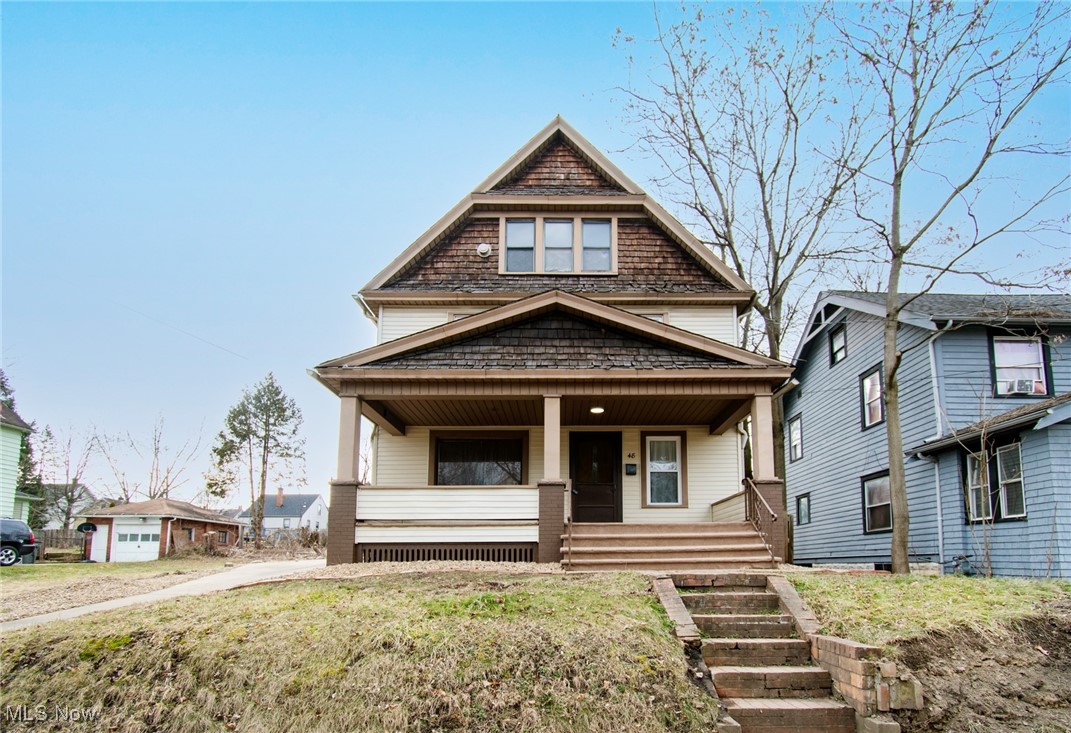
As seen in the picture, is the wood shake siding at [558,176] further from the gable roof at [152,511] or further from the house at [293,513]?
the house at [293,513]

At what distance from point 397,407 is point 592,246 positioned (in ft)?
18.4

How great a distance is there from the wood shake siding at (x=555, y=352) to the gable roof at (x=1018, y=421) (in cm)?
476

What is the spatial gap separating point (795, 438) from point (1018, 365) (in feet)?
29.3

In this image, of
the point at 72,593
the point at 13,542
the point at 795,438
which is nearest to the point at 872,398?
the point at 795,438

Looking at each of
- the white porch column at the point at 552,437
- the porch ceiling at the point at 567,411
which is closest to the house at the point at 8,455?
the porch ceiling at the point at 567,411

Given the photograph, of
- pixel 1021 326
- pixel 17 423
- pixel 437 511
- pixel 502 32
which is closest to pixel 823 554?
pixel 1021 326

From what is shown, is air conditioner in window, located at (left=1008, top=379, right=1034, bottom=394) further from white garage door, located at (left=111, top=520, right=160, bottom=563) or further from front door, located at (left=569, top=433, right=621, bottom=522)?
white garage door, located at (left=111, top=520, right=160, bottom=563)

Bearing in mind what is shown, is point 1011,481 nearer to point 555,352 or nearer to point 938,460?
A: point 938,460

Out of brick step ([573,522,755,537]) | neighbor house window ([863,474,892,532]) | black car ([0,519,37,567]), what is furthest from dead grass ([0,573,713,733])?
black car ([0,519,37,567])

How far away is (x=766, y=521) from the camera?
1205 centimetres

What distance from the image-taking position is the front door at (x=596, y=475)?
15.3m

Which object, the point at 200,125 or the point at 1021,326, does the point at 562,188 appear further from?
the point at 1021,326

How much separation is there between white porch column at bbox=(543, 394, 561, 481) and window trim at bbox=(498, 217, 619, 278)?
4328 mm

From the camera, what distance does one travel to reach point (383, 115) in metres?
18.2
